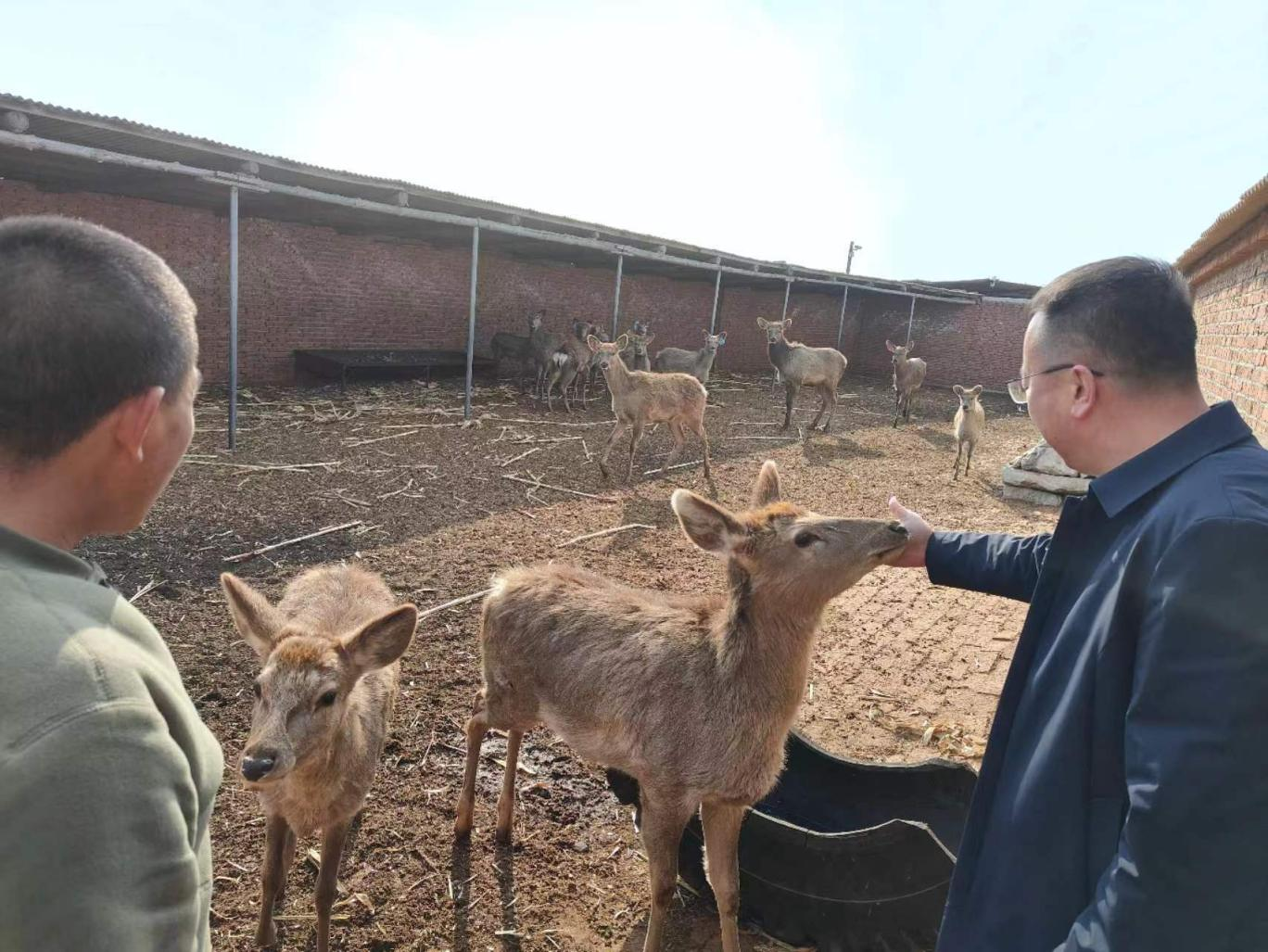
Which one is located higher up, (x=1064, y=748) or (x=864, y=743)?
(x=1064, y=748)

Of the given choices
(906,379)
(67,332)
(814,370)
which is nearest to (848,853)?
(67,332)

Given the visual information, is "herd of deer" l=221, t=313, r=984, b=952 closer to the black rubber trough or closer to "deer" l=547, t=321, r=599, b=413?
the black rubber trough

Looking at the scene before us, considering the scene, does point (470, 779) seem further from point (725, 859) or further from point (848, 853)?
point (848, 853)

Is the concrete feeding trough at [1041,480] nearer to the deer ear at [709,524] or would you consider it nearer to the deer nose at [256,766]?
the deer ear at [709,524]

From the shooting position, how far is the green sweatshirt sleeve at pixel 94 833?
0.86m

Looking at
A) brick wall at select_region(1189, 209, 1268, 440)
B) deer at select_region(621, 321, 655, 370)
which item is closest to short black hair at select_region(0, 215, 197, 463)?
brick wall at select_region(1189, 209, 1268, 440)

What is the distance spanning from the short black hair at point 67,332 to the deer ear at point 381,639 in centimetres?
196

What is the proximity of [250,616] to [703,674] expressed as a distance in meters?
2.02

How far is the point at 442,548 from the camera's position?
748 centimetres

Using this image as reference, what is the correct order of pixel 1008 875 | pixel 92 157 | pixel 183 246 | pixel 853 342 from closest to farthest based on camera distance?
1. pixel 1008 875
2. pixel 92 157
3. pixel 183 246
4. pixel 853 342

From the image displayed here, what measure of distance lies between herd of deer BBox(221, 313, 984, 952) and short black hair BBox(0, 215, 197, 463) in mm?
1892

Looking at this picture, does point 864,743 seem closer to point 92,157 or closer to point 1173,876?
point 1173,876

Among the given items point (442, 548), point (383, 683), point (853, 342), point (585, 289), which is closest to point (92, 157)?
point (442, 548)

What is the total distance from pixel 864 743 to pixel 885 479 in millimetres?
8234
